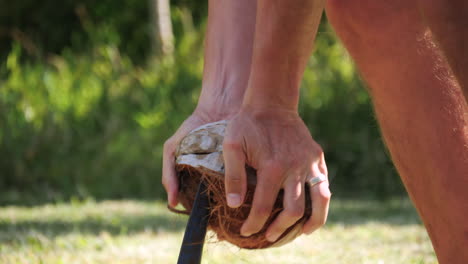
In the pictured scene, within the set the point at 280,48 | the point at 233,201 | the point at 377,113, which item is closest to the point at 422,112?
the point at 377,113

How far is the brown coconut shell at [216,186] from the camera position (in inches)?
56.2

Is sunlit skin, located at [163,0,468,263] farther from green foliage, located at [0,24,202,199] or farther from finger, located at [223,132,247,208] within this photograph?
green foliage, located at [0,24,202,199]

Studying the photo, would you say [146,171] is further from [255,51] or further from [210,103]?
[255,51]

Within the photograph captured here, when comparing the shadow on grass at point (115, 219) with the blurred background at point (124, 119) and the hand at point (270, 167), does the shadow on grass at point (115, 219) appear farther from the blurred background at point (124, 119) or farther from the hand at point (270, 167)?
the hand at point (270, 167)

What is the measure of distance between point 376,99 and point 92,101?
148 inches

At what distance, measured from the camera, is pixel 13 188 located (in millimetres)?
3998

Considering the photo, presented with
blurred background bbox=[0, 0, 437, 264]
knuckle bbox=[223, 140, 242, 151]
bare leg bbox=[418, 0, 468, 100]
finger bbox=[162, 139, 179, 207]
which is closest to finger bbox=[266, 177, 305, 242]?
knuckle bbox=[223, 140, 242, 151]

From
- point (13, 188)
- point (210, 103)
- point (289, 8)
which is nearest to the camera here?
point (289, 8)

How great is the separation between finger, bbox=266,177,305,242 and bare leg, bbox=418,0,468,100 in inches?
22.3

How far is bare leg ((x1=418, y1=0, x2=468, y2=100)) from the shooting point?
2.74ft

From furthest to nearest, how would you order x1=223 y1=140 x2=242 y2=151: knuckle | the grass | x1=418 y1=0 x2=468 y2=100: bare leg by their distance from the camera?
the grass → x1=223 y1=140 x2=242 y2=151: knuckle → x1=418 y1=0 x2=468 y2=100: bare leg

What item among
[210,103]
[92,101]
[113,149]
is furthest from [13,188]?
[210,103]

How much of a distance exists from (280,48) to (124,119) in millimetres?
3576

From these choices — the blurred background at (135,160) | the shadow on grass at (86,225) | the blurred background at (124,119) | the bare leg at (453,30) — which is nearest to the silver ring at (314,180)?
the blurred background at (135,160)
